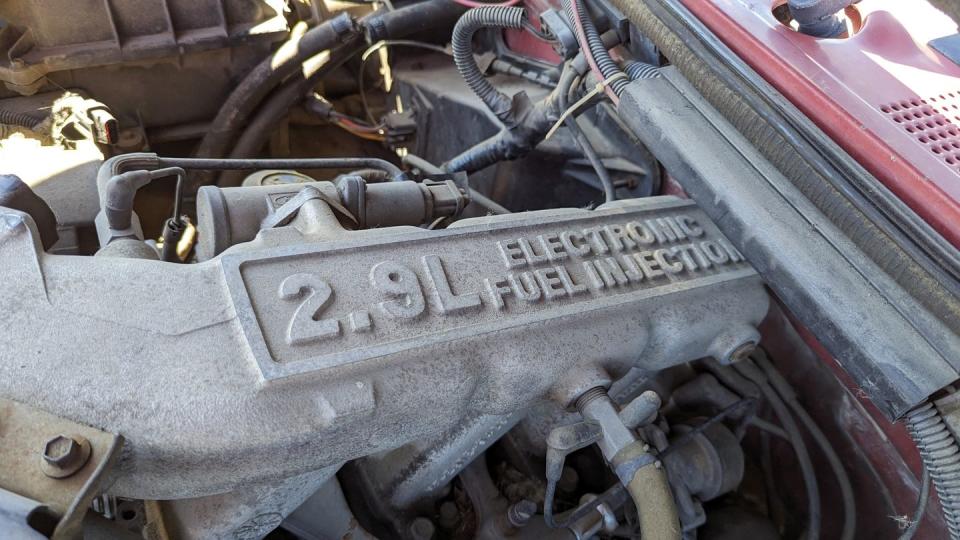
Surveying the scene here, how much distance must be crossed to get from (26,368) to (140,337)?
110 millimetres

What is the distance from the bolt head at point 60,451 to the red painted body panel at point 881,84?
3.45 ft

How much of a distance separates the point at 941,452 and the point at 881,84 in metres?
0.55

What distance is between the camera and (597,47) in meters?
1.24

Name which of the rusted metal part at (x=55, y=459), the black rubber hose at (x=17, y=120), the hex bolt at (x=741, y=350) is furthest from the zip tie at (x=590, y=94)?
the black rubber hose at (x=17, y=120)

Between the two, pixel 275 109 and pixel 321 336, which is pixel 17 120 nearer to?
pixel 275 109

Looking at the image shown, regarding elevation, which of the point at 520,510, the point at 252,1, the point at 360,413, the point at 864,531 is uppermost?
the point at 252,1

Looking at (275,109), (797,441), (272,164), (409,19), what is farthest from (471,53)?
(797,441)

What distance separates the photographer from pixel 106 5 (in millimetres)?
1502

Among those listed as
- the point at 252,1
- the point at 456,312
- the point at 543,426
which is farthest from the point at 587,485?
the point at 252,1

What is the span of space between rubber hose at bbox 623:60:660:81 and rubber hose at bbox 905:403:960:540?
72 centimetres

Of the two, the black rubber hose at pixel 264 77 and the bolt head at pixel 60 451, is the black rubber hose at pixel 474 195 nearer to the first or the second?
the black rubber hose at pixel 264 77

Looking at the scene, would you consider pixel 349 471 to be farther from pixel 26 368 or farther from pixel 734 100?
pixel 734 100

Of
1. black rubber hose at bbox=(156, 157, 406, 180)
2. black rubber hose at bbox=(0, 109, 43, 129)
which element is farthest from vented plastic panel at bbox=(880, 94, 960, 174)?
black rubber hose at bbox=(0, 109, 43, 129)

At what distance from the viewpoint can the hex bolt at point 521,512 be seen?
1.05 metres
